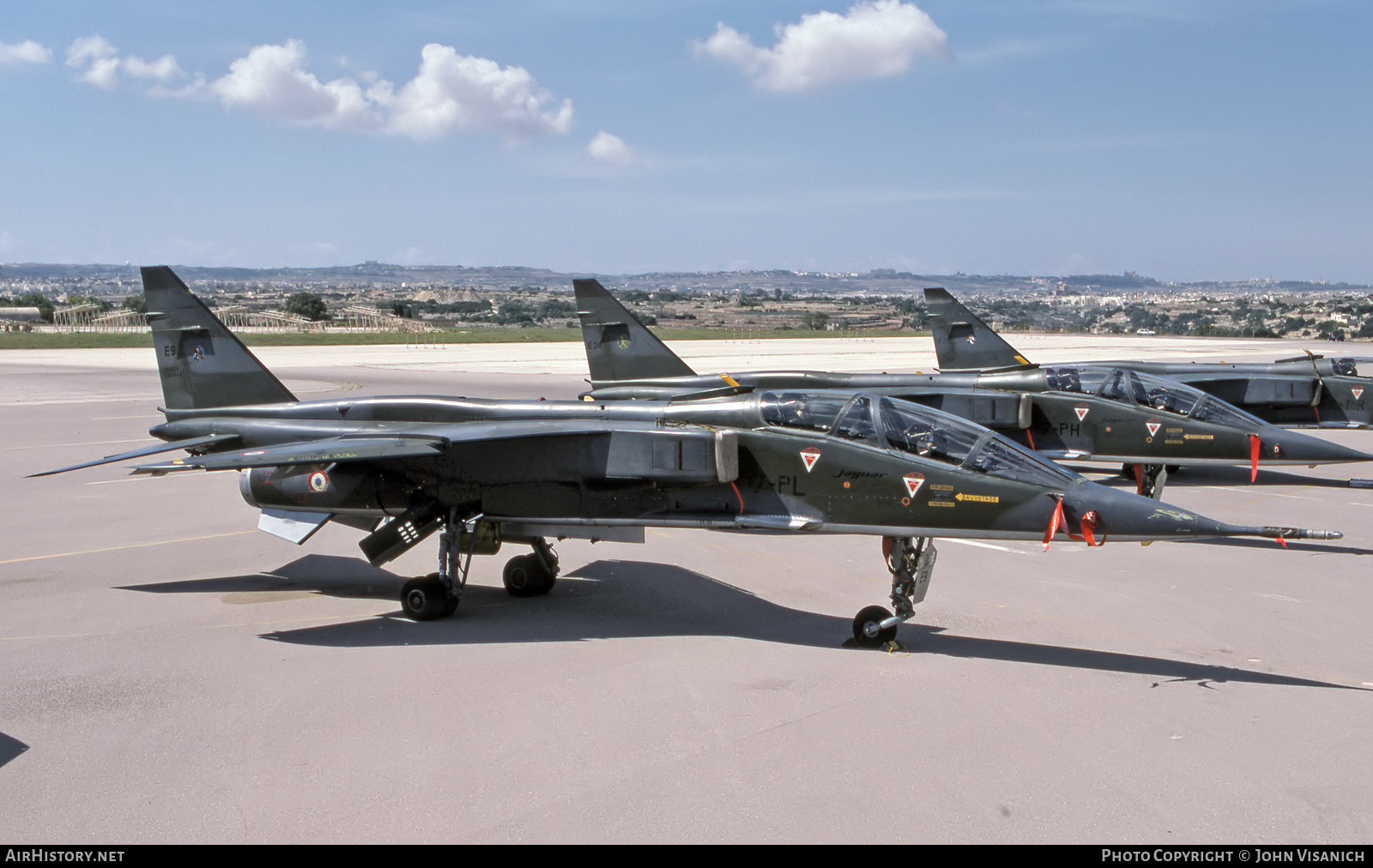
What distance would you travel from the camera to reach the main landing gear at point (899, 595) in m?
9.11

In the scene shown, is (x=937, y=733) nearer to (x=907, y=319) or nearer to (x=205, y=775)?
(x=205, y=775)

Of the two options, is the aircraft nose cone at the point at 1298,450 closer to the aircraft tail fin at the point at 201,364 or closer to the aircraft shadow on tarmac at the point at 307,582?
the aircraft shadow on tarmac at the point at 307,582

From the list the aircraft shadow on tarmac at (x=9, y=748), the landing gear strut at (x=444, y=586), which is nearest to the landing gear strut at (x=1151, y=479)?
the landing gear strut at (x=444, y=586)

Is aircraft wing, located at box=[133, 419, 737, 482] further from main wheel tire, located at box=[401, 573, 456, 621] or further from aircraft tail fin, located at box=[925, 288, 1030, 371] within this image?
aircraft tail fin, located at box=[925, 288, 1030, 371]

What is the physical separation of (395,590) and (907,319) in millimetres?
109506

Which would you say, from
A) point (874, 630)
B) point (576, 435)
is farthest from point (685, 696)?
point (576, 435)

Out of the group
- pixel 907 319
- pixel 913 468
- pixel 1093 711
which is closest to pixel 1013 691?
pixel 1093 711

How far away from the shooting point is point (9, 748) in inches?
279

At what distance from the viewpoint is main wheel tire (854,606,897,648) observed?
912 centimetres

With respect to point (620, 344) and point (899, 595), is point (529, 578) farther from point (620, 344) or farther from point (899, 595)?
point (620, 344)

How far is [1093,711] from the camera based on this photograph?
7.62 meters

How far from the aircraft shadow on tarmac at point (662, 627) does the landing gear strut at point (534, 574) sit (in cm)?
12

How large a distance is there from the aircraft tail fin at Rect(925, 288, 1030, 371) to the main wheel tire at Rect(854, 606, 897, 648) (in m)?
13.1

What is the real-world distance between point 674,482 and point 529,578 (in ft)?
8.42
